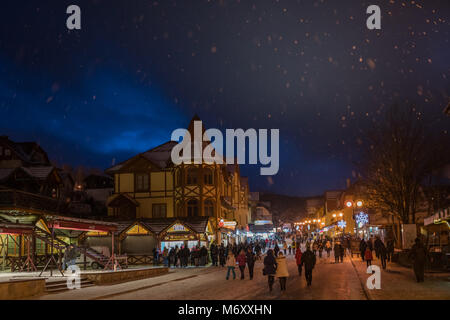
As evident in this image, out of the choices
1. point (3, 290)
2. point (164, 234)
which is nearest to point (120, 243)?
point (164, 234)

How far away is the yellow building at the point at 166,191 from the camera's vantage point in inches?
1812

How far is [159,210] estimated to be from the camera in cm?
4691

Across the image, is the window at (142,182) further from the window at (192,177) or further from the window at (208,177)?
the window at (208,177)

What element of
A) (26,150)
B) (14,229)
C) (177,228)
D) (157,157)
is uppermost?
(26,150)

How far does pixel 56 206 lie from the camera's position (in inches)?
1603

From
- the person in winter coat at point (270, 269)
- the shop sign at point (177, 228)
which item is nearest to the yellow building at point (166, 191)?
the shop sign at point (177, 228)

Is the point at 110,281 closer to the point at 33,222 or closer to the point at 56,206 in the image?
the point at 33,222

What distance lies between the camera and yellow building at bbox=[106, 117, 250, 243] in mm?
46031

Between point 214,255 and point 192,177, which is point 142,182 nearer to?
point 192,177

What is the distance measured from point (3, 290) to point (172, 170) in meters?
31.1

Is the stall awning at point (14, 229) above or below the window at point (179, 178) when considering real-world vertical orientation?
below

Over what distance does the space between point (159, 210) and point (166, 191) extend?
6.32 ft

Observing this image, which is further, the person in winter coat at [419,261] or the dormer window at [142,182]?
the dormer window at [142,182]

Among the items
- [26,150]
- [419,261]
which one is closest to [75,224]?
[419,261]
